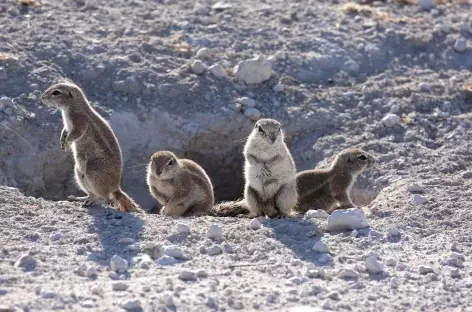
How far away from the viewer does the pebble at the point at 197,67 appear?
1348cm

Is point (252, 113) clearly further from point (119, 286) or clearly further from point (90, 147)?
point (119, 286)

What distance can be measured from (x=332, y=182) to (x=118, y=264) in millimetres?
4274

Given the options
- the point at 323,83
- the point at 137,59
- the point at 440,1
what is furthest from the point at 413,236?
the point at 440,1

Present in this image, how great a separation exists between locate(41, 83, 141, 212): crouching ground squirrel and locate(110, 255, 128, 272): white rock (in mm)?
2275

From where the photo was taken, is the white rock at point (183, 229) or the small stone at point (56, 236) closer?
the small stone at point (56, 236)

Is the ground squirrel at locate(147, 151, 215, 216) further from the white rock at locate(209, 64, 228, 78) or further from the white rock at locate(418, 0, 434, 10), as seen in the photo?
the white rock at locate(418, 0, 434, 10)

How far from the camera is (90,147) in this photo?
10852mm

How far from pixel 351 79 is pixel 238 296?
6684mm

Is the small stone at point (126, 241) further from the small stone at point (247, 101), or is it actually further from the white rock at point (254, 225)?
the small stone at point (247, 101)

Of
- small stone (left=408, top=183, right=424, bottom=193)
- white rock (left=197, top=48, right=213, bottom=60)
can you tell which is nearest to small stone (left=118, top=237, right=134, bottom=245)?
small stone (left=408, top=183, right=424, bottom=193)

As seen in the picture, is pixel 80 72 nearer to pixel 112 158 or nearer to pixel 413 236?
pixel 112 158

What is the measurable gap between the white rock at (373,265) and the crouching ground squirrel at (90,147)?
339 cm

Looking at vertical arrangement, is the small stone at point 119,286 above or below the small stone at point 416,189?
above

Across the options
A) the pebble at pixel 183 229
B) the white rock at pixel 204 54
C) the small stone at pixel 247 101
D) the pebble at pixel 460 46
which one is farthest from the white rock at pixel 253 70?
the pebble at pixel 183 229
